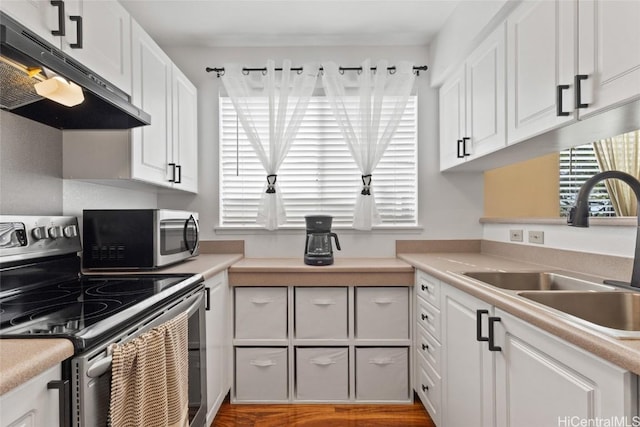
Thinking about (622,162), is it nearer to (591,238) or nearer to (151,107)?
(591,238)

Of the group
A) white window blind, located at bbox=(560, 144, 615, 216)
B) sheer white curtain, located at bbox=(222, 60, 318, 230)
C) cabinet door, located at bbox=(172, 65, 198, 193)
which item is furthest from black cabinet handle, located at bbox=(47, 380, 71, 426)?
white window blind, located at bbox=(560, 144, 615, 216)

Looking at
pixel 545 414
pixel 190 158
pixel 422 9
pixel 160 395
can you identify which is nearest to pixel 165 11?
pixel 190 158

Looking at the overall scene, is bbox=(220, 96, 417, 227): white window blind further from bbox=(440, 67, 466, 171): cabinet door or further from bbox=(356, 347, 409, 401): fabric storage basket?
bbox=(356, 347, 409, 401): fabric storage basket

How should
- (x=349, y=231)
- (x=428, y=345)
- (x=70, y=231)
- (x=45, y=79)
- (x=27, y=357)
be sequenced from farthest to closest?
(x=349, y=231)
(x=428, y=345)
(x=70, y=231)
(x=45, y=79)
(x=27, y=357)

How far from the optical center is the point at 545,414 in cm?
98

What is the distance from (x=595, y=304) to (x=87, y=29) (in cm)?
214

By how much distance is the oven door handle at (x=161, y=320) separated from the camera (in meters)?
0.86

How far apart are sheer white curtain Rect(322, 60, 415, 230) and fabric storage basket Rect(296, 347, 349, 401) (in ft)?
2.98

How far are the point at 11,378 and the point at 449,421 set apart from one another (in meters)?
1.72

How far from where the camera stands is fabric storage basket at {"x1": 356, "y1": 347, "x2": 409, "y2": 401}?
7.29ft

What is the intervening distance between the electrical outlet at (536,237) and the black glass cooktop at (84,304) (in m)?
1.85

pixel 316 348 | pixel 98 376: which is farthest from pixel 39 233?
pixel 316 348

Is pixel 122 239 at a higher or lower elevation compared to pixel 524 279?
higher

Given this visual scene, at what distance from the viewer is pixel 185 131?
8.05 ft
